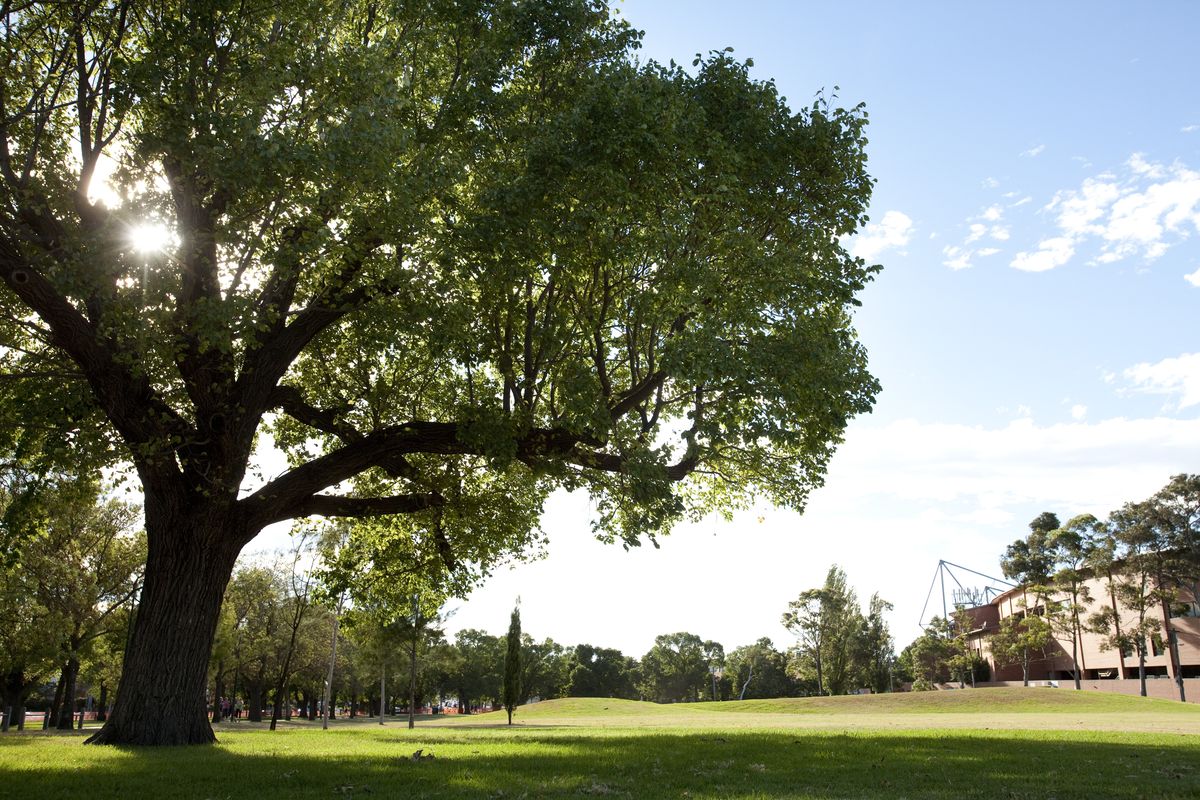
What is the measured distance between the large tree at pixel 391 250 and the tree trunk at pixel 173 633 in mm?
53

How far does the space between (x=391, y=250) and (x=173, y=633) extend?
888cm

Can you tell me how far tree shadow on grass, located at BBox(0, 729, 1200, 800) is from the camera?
945 cm

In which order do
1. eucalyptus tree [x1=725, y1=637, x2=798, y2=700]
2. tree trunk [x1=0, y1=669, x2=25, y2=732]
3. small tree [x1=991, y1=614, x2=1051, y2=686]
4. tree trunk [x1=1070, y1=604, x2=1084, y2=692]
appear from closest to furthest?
tree trunk [x1=0, y1=669, x2=25, y2=732], tree trunk [x1=1070, y1=604, x2=1084, y2=692], small tree [x1=991, y1=614, x2=1051, y2=686], eucalyptus tree [x1=725, y1=637, x2=798, y2=700]

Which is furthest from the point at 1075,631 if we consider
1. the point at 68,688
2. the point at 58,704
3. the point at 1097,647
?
the point at 58,704

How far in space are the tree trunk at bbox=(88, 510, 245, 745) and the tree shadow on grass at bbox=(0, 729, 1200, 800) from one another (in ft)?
4.12

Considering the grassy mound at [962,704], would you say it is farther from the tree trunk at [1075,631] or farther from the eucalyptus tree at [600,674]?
Answer: the eucalyptus tree at [600,674]

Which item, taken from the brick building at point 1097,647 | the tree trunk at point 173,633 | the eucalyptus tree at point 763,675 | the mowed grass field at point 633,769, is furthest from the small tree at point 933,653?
the tree trunk at point 173,633

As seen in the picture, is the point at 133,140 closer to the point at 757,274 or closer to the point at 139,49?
the point at 139,49

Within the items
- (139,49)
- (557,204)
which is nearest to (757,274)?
(557,204)

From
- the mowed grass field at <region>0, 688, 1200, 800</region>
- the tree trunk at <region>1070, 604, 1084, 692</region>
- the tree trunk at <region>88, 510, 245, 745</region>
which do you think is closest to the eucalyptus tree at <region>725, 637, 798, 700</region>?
the tree trunk at <region>1070, 604, 1084, 692</region>

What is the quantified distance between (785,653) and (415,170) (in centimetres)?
10903

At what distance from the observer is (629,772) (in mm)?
11648

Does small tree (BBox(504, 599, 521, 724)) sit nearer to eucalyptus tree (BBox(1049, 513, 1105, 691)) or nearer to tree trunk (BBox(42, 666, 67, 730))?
tree trunk (BBox(42, 666, 67, 730))

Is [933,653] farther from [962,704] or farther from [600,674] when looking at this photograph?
[600,674]
